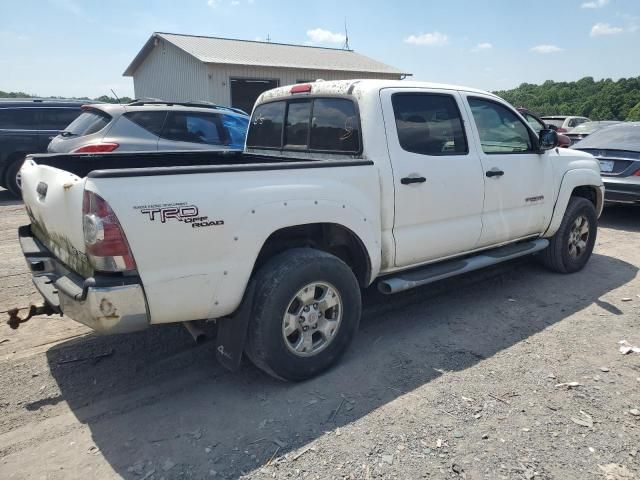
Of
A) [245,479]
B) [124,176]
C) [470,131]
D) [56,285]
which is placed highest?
[470,131]

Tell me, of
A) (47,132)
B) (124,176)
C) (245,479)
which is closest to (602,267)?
(245,479)

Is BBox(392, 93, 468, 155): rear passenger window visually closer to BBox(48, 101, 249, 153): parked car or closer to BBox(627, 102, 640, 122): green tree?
BBox(48, 101, 249, 153): parked car

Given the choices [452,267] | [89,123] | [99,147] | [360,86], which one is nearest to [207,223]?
[360,86]

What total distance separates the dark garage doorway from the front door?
1733cm

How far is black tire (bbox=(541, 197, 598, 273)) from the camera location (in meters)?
5.48

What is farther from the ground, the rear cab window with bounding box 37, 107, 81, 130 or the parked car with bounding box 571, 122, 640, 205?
the rear cab window with bounding box 37, 107, 81, 130

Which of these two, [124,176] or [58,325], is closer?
[124,176]

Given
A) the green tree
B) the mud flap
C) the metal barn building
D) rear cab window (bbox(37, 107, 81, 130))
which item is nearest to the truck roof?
the mud flap

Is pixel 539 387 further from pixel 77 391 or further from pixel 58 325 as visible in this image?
pixel 58 325

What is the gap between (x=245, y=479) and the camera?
2504 mm

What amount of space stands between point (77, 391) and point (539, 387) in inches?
120

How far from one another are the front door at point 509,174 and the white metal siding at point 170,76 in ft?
55.7

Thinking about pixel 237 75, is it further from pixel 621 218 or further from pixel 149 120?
pixel 621 218

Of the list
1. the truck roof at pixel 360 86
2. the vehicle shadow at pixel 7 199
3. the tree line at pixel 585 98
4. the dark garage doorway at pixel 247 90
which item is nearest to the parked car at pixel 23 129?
the vehicle shadow at pixel 7 199
